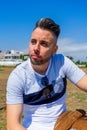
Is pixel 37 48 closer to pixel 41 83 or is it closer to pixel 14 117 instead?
pixel 41 83

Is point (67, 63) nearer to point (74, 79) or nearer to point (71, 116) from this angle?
point (74, 79)

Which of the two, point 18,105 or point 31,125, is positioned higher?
point 18,105

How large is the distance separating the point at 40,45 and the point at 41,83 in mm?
368

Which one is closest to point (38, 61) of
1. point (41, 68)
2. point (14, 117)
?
point (41, 68)

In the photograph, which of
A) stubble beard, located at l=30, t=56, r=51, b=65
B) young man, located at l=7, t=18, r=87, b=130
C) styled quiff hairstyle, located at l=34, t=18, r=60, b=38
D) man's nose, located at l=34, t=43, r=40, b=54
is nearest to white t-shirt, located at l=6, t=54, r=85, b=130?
young man, located at l=7, t=18, r=87, b=130

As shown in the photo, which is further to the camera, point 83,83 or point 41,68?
point 83,83

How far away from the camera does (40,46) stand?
3.11 m

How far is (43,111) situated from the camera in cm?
326

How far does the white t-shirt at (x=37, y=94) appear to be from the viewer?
317 cm

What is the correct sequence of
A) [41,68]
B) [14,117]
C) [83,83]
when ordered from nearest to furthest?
[14,117], [41,68], [83,83]

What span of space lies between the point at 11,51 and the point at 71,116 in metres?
128

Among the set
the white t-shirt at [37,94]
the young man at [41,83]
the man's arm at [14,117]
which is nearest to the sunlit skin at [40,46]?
the young man at [41,83]

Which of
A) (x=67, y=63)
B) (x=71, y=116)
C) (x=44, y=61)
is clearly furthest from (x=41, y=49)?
(x=71, y=116)

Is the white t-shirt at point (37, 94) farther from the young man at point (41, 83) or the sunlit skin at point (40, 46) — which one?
the sunlit skin at point (40, 46)
